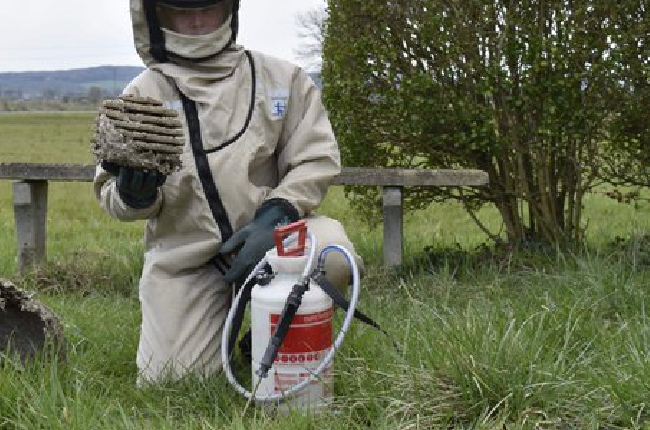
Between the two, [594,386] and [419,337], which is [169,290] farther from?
[594,386]

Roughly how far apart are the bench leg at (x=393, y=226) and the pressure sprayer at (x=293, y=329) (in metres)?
2.57

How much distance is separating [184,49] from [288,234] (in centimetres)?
102

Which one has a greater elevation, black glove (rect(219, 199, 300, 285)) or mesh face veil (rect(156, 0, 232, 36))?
mesh face veil (rect(156, 0, 232, 36))

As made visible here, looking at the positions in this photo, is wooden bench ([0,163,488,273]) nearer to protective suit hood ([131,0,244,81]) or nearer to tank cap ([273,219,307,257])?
protective suit hood ([131,0,244,81])

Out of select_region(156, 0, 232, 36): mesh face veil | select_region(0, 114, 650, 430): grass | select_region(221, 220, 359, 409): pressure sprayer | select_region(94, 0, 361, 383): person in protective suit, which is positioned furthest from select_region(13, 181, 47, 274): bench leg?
select_region(221, 220, 359, 409): pressure sprayer

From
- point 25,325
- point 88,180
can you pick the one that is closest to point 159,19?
point 25,325

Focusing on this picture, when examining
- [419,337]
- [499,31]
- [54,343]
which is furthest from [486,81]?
[54,343]

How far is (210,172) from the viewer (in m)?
3.74

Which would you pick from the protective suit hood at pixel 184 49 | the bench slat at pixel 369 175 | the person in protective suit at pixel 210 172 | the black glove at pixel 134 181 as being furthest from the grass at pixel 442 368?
the protective suit hood at pixel 184 49

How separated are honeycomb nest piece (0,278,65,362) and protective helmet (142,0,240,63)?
107cm

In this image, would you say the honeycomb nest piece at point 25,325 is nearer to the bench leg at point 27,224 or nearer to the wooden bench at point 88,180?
the wooden bench at point 88,180

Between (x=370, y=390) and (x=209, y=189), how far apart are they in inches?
42.0

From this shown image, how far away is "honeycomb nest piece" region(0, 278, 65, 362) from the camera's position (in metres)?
3.64

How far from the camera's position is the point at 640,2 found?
17.6ft
